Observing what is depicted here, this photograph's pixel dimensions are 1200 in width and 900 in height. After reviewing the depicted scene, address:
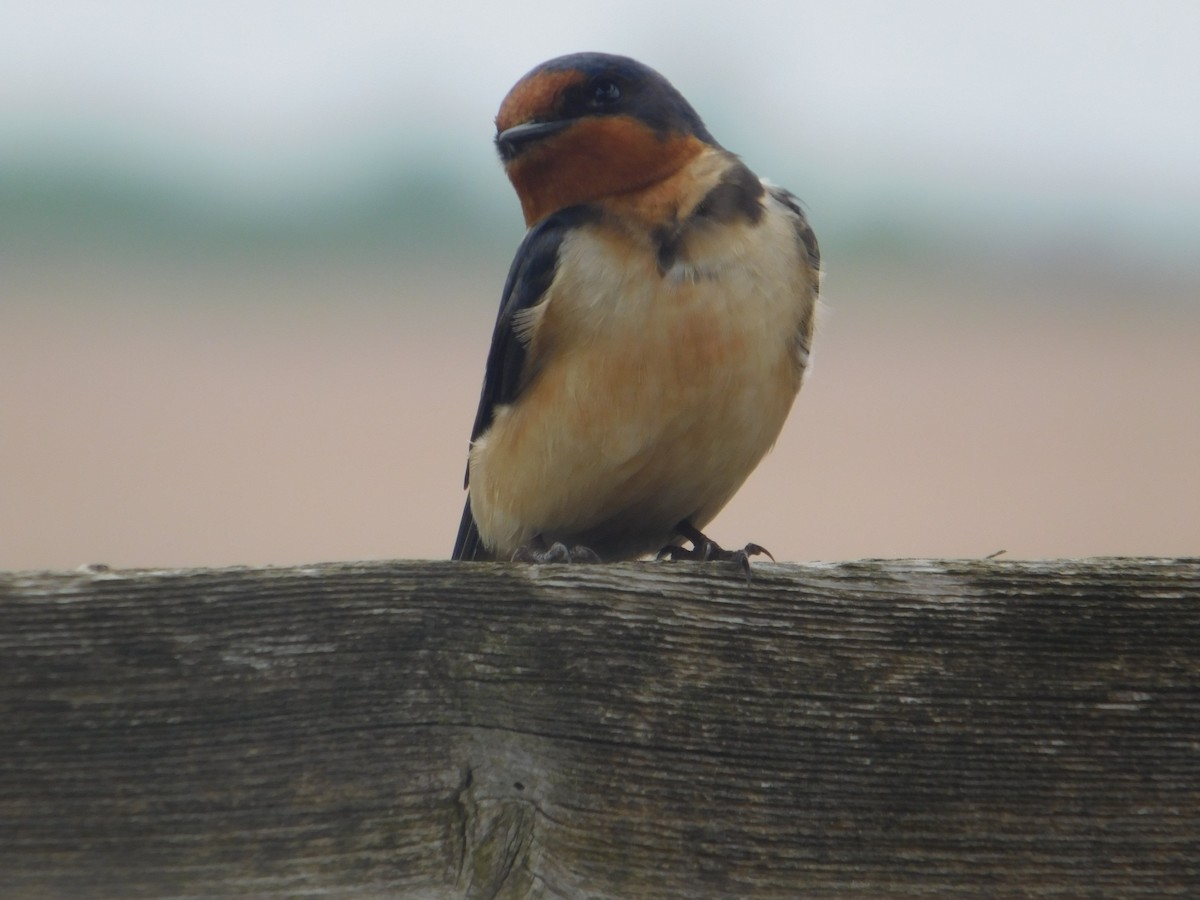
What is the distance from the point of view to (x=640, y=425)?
227 cm

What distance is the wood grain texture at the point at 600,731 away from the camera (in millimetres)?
1071

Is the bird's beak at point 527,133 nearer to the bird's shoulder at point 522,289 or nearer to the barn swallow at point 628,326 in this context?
the barn swallow at point 628,326

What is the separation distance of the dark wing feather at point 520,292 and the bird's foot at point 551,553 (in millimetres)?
252

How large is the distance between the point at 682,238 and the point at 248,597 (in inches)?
52.8

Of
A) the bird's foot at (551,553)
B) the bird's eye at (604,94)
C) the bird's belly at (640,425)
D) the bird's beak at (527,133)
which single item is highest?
the bird's eye at (604,94)

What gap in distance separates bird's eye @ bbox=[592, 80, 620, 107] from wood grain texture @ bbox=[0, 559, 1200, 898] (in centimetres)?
151

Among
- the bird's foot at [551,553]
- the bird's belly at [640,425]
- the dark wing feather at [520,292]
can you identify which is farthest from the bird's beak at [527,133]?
the bird's foot at [551,553]

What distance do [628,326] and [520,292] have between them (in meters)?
0.26

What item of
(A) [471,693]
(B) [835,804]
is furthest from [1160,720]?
(A) [471,693]

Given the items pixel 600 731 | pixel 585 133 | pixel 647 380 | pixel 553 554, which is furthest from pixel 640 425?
pixel 600 731

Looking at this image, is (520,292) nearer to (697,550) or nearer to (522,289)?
(522,289)

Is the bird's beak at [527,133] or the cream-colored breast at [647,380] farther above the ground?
the bird's beak at [527,133]

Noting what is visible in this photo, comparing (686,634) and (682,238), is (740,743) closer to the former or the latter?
(686,634)

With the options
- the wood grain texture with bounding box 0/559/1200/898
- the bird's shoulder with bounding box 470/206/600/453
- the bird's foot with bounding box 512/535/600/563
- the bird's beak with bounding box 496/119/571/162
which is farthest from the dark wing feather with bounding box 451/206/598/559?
the wood grain texture with bounding box 0/559/1200/898
